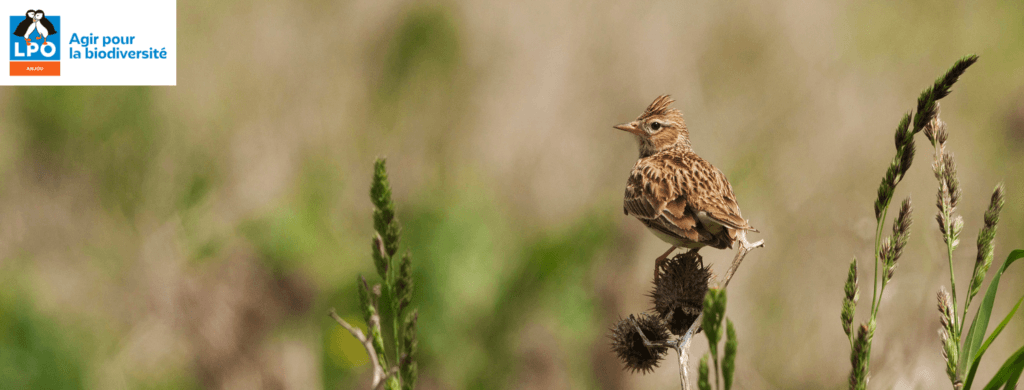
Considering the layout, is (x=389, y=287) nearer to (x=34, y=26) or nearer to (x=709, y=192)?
(x=709, y=192)

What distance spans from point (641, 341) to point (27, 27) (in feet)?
17.9

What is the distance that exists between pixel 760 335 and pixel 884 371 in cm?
115

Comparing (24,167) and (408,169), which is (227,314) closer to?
(408,169)

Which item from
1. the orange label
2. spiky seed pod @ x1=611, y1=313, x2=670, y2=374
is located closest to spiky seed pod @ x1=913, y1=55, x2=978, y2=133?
spiky seed pod @ x1=611, y1=313, x2=670, y2=374

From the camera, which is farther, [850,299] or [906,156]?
[906,156]

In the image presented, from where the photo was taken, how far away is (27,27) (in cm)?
501

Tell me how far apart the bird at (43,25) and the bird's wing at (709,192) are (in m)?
4.97

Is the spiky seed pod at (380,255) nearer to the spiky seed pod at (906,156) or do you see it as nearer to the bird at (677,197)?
the spiky seed pod at (906,156)

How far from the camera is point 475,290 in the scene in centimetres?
429

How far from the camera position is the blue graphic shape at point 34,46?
4.98 metres

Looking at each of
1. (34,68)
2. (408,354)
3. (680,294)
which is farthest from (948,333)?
(34,68)

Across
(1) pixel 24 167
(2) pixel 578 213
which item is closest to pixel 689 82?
(2) pixel 578 213

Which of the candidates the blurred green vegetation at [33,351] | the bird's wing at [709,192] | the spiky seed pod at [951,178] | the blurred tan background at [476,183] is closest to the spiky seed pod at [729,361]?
the spiky seed pod at [951,178]

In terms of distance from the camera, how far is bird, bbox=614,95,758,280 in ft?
7.52
